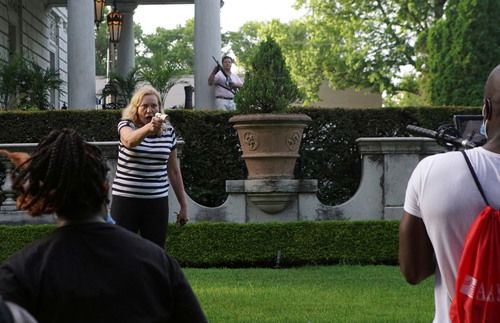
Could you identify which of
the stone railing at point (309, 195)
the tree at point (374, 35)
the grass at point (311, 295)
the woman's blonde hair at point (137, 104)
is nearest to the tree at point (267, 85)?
the stone railing at point (309, 195)

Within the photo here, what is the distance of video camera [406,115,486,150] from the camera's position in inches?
168

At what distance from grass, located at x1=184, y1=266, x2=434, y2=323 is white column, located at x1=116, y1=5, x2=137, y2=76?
17690 mm

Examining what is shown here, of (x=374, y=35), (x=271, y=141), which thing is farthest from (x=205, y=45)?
(x=374, y=35)

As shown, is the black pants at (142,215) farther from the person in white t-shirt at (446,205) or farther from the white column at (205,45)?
the white column at (205,45)

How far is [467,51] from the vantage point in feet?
93.0

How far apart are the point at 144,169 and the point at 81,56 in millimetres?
11731

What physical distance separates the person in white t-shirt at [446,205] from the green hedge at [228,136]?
1021 centimetres

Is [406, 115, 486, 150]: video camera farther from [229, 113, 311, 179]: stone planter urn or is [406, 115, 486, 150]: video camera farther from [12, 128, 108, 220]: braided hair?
[229, 113, 311, 179]: stone planter urn

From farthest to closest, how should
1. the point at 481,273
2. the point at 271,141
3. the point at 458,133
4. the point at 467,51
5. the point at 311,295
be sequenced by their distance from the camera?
1. the point at 467,51
2. the point at 271,141
3. the point at 311,295
4. the point at 458,133
5. the point at 481,273

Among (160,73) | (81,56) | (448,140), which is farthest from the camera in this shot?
(160,73)

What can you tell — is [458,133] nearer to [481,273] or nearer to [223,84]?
[481,273]

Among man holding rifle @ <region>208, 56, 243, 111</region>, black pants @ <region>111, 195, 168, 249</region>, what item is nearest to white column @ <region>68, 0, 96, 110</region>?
man holding rifle @ <region>208, 56, 243, 111</region>

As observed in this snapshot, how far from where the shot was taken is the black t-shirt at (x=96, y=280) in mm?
2584

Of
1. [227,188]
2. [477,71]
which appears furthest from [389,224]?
[477,71]
